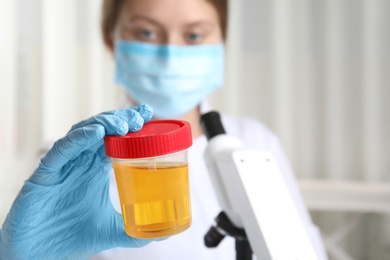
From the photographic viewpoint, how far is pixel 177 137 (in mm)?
728

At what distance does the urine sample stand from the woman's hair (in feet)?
2.81

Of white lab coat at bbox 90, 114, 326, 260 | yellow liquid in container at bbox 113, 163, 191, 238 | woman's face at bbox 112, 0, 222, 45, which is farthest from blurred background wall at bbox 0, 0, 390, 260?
yellow liquid in container at bbox 113, 163, 191, 238

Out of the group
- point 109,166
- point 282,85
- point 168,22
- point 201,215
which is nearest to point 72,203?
point 109,166

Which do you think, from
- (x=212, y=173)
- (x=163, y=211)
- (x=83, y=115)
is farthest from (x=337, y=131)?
(x=163, y=211)

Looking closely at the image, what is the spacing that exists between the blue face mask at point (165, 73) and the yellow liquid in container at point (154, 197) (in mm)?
738

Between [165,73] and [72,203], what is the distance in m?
0.63

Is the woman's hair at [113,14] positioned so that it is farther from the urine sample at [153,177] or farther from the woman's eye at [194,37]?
the urine sample at [153,177]

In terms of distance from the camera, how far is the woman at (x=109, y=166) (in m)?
0.90

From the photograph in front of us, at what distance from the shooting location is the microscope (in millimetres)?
792

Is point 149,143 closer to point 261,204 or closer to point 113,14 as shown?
point 261,204

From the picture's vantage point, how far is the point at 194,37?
1.51m

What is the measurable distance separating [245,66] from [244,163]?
4.87 feet

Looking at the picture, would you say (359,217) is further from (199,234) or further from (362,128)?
(199,234)

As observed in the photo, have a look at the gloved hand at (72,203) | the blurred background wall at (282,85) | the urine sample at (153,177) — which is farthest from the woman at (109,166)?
the blurred background wall at (282,85)
